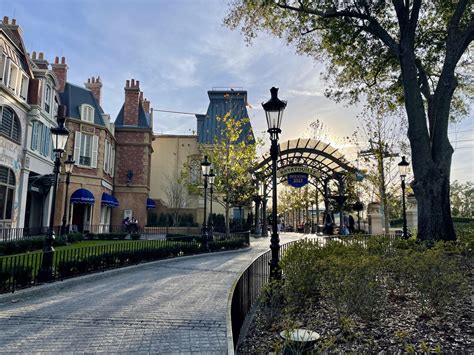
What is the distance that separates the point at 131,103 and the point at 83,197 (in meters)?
9.99

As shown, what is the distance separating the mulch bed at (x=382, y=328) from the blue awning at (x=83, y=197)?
833 inches

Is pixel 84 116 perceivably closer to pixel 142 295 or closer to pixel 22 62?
pixel 22 62

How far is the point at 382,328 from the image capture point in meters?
4.61

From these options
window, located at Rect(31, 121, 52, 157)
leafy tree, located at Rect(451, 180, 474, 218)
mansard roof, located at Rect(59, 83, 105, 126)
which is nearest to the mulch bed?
window, located at Rect(31, 121, 52, 157)

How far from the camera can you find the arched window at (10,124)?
16.9 m

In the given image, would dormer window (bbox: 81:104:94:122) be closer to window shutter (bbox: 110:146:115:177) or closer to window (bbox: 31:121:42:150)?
window shutter (bbox: 110:146:115:177)

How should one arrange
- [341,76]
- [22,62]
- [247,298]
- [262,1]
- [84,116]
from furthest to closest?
[84,116] → [22,62] → [341,76] → [262,1] → [247,298]

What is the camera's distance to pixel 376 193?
1016 inches

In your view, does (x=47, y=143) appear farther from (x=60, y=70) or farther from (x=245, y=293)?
(x=245, y=293)

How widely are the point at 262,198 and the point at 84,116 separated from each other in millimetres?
15793

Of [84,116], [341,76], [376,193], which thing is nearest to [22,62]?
[84,116]

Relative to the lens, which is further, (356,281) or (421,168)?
(421,168)

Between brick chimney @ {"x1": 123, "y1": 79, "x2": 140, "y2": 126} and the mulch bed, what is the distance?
88.0ft

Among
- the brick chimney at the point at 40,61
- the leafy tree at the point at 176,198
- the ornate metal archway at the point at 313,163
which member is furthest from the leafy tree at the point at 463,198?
the brick chimney at the point at 40,61
